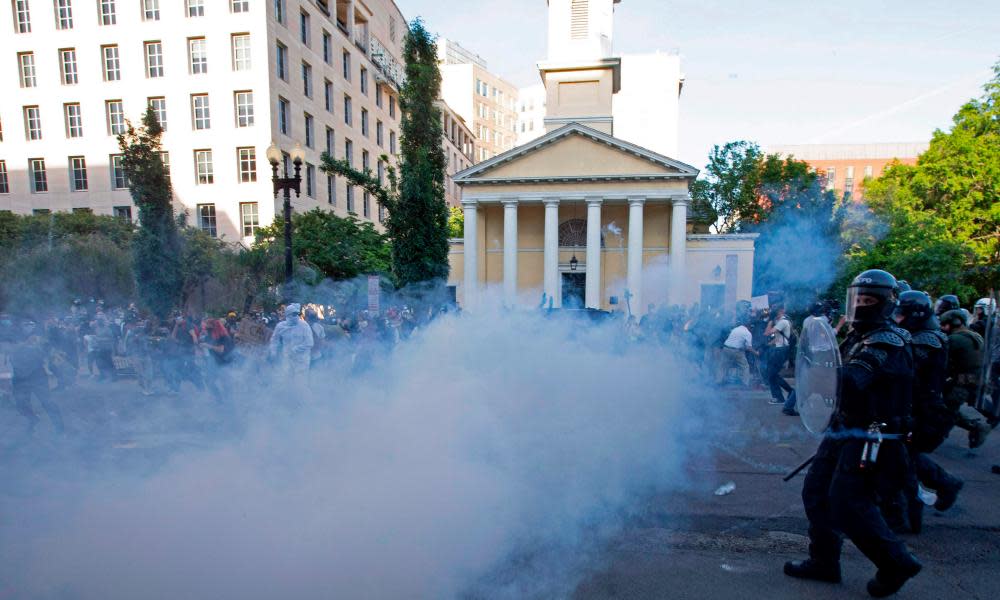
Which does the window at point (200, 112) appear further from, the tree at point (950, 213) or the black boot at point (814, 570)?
the tree at point (950, 213)

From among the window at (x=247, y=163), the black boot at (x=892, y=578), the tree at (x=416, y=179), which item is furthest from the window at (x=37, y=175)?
the black boot at (x=892, y=578)

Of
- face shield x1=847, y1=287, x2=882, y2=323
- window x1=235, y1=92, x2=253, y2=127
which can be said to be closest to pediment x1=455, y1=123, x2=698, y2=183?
window x1=235, y1=92, x2=253, y2=127

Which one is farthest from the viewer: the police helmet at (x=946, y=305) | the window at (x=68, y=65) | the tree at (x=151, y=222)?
the window at (x=68, y=65)

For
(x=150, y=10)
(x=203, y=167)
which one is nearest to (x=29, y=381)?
(x=203, y=167)

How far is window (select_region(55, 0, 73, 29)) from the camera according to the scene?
27.7m

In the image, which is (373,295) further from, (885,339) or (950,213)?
(950,213)

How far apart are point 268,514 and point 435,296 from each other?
11.4 m

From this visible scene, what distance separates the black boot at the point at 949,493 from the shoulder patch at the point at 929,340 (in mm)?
1126

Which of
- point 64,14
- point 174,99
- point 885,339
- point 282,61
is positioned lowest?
point 885,339

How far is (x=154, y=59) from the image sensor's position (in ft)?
89.2

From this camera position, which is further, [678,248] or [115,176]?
[115,176]

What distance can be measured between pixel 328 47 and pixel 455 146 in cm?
2040

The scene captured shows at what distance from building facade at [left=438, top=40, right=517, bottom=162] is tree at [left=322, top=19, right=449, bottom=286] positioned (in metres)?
50.2

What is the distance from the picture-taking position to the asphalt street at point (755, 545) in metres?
2.89
